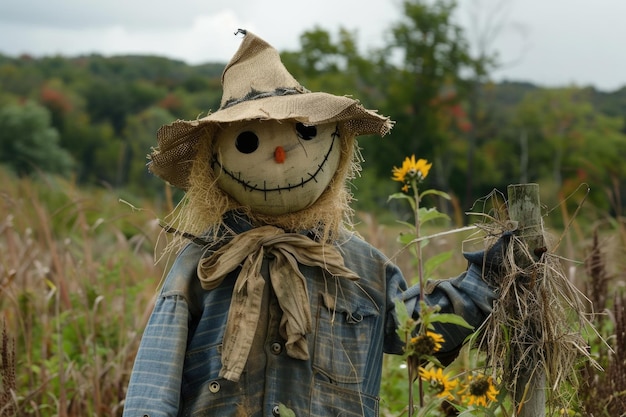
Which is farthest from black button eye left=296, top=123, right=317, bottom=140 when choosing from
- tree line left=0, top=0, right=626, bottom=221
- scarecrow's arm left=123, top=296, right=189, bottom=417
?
tree line left=0, top=0, right=626, bottom=221

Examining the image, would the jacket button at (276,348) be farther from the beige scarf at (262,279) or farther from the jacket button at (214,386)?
the jacket button at (214,386)

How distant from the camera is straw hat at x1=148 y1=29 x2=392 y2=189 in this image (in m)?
2.41

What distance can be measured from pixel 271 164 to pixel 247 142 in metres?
0.11

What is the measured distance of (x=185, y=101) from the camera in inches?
2025

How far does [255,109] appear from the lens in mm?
2404

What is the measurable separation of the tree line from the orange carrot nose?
13.8 m

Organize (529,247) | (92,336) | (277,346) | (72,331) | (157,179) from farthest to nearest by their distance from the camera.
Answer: (157,179)
(72,331)
(92,336)
(277,346)
(529,247)

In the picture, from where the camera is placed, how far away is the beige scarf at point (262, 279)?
7.70ft

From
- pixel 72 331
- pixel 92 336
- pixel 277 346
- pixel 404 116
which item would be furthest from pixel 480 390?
pixel 404 116

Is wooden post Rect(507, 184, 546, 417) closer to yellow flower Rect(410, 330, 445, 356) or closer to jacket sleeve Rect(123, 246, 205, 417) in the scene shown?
yellow flower Rect(410, 330, 445, 356)

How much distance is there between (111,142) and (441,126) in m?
22.1

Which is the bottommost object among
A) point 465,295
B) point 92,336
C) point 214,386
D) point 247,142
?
point 92,336

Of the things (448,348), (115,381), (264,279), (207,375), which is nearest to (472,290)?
(448,348)

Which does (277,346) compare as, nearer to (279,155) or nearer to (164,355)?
(164,355)
